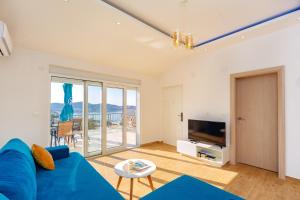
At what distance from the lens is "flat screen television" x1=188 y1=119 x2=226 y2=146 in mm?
3521

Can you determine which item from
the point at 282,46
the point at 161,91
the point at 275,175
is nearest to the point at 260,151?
the point at 275,175

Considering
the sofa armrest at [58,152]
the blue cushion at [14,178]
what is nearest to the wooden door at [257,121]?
the sofa armrest at [58,152]

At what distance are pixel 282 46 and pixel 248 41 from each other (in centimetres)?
62

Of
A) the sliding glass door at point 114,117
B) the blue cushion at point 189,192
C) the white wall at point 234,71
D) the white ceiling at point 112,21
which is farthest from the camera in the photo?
the sliding glass door at point 114,117

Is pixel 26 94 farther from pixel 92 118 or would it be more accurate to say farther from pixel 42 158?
pixel 42 158

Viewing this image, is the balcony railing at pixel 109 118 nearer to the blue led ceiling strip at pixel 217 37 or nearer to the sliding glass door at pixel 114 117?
the sliding glass door at pixel 114 117

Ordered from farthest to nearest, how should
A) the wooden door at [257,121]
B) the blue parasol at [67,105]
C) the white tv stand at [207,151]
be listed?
the blue parasol at [67,105] < the white tv stand at [207,151] < the wooden door at [257,121]

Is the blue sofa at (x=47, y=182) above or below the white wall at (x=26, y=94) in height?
below

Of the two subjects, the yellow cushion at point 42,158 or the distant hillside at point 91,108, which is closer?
the yellow cushion at point 42,158

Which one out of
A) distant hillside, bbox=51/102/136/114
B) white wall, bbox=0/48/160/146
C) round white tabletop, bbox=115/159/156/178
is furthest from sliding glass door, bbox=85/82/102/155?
round white tabletop, bbox=115/159/156/178

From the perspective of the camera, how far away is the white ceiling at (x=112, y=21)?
2.26 meters

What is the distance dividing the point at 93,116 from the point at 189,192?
10.5 ft

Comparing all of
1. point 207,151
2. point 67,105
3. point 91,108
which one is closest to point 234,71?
point 207,151

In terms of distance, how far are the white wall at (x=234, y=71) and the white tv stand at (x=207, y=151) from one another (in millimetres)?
668
